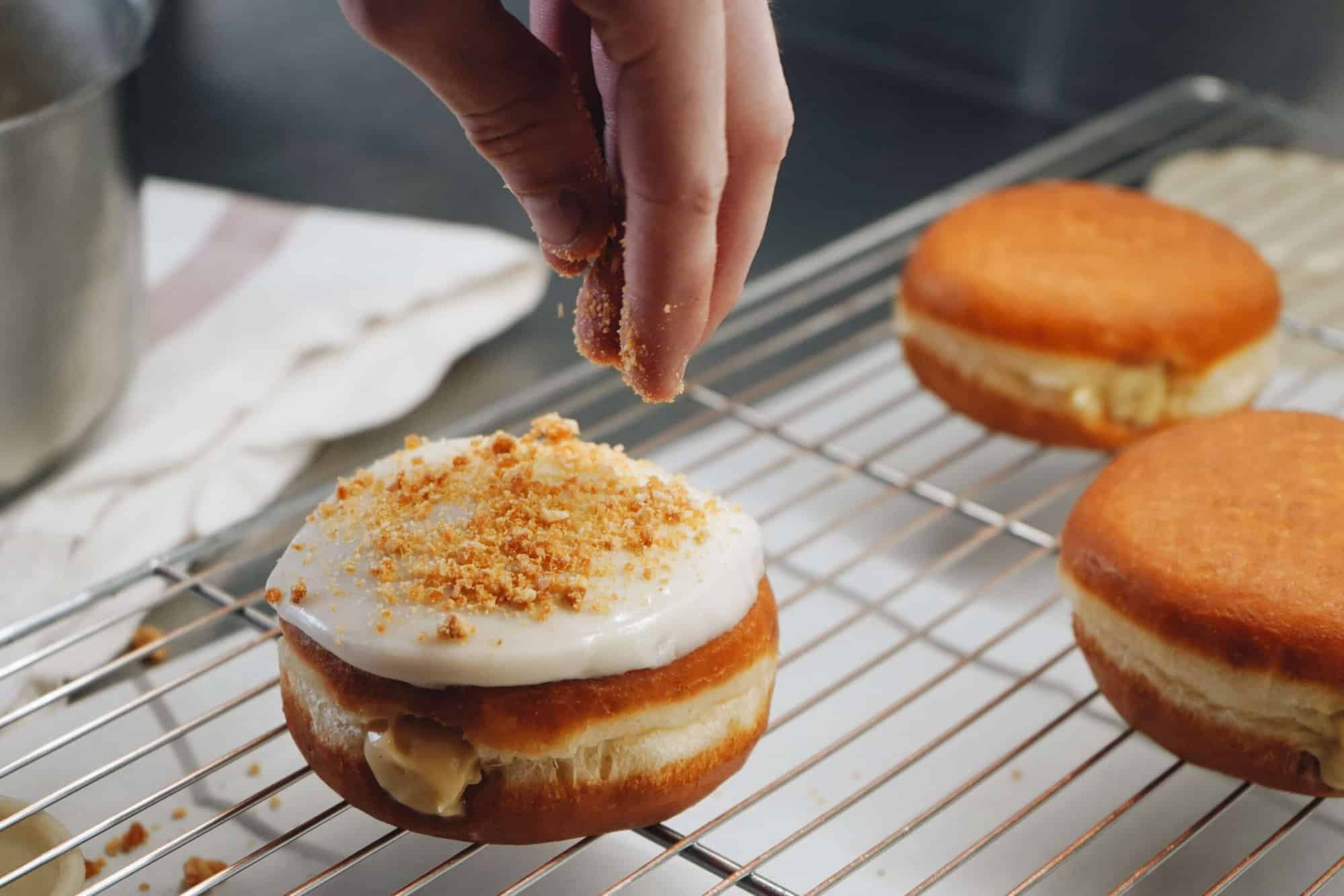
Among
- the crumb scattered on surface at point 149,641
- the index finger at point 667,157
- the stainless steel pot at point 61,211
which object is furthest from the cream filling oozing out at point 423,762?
the stainless steel pot at point 61,211

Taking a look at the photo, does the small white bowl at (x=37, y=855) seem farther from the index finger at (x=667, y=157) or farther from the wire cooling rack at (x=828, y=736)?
the index finger at (x=667, y=157)

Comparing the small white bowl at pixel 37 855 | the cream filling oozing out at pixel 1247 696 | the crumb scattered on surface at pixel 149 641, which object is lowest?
the crumb scattered on surface at pixel 149 641

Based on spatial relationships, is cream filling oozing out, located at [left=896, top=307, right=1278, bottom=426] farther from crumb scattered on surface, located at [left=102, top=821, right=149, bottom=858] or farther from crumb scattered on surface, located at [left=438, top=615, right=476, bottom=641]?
crumb scattered on surface, located at [left=102, top=821, right=149, bottom=858]

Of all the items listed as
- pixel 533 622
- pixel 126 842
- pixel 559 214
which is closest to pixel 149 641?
pixel 126 842

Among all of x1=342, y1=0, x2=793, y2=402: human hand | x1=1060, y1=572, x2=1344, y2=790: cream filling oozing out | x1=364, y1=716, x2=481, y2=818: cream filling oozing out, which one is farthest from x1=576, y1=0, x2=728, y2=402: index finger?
x1=1060, y1=572, x2=1344, y2=790: cream filling oozing out

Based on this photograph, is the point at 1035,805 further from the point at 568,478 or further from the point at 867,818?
the point at 568,478
